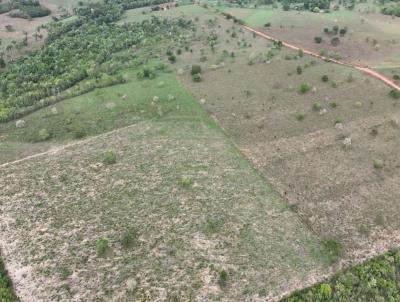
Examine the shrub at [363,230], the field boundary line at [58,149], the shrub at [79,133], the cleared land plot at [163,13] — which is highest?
the cleared land plot at [163,13]

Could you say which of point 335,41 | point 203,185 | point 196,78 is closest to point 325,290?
point 203,185

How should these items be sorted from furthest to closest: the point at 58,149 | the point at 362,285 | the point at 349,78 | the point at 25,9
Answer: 1. the point at 25,9
2. the point at 349,78
3. the point at 58,149
4. the point at 362,285

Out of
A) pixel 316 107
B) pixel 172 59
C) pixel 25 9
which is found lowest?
pixel 316 107

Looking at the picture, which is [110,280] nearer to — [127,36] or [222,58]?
[222,58]

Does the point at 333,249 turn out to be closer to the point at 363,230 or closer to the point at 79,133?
the point at 363,230

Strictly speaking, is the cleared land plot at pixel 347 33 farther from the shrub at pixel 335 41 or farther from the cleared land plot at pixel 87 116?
the cleared land plot at pixel 87 116

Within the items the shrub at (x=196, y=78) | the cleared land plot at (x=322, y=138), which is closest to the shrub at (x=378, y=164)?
the cleared land plot at (x=322, y=138)
